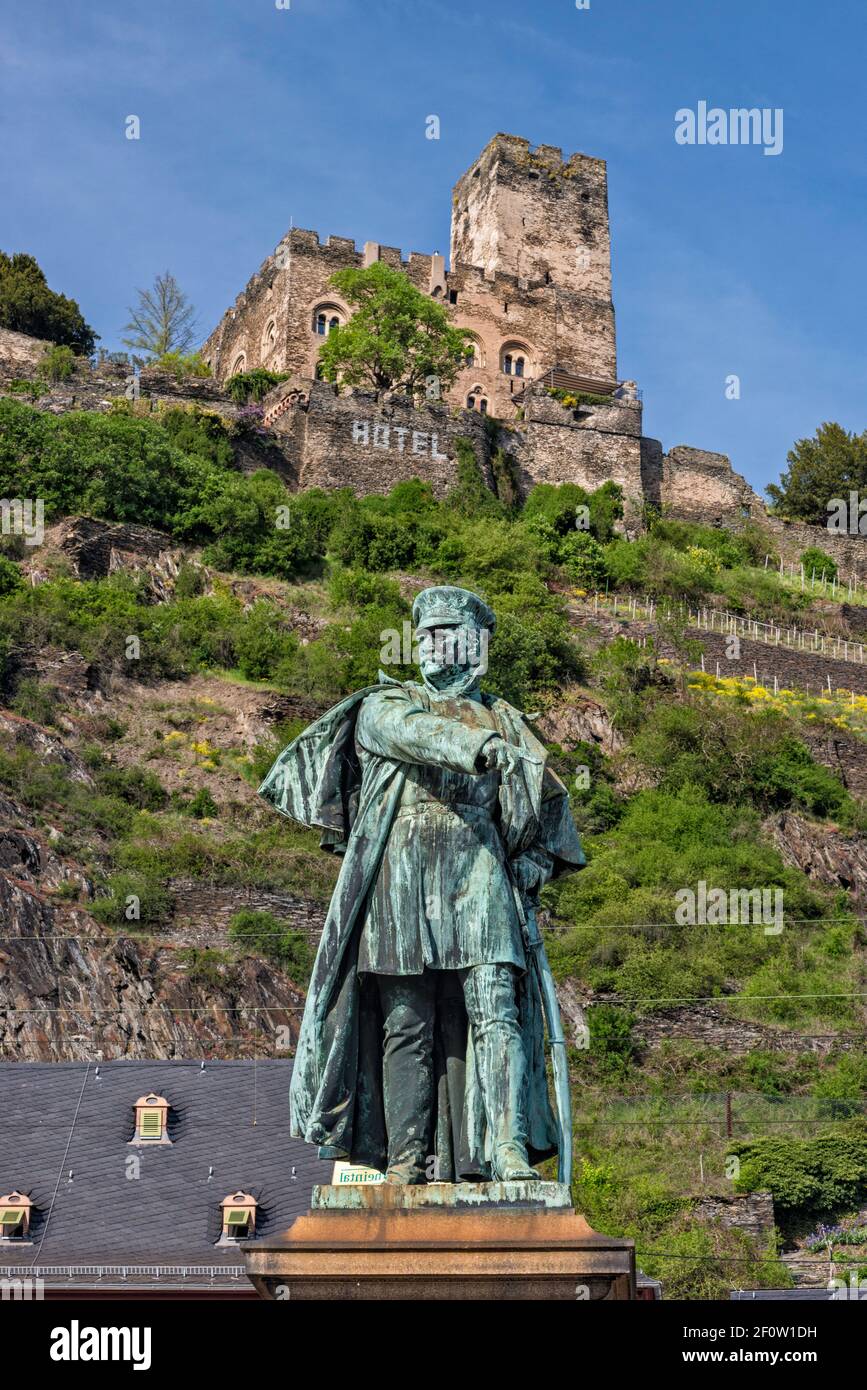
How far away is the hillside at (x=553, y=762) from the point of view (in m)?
30.8

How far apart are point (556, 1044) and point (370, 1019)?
621 mm

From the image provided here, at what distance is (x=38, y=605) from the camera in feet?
141

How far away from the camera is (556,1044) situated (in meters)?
7.18

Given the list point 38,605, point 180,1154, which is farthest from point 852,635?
point 180,1154

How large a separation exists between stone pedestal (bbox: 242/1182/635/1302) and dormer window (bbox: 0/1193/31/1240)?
45.2 feet

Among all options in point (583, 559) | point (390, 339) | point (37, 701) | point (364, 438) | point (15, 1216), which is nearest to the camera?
point (15, 1216)

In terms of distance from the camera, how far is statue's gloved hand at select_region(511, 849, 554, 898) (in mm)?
7512

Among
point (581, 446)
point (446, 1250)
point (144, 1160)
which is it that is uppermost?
point (581, 446)

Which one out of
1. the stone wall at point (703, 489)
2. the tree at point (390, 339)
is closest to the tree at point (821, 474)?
the stone wall at point (703, 489)

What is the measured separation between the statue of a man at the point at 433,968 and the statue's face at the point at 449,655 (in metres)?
0.31

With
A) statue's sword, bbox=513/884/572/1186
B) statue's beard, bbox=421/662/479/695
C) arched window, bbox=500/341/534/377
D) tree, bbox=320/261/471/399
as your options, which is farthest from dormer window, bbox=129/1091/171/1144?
arched window, bbox=500/341/534/377

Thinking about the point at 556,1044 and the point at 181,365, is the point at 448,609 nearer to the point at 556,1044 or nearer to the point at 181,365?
the point at 556,1044

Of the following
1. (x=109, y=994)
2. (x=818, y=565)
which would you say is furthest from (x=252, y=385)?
(x=109, y=994)

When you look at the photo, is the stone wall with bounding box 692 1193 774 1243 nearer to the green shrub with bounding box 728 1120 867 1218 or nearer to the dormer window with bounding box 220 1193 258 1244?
the green shrub with bounding box 728 1120 867 1218
